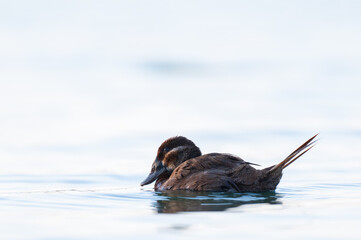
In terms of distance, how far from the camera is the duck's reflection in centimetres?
759

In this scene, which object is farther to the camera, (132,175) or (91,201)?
(132,175)

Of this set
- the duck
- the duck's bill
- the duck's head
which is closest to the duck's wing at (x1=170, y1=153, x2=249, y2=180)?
the duck

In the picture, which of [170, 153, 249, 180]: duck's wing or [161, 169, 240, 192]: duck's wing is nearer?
[161, 169, 240, 192]: duck's wing

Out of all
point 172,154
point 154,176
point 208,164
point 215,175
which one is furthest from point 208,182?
point 154,176

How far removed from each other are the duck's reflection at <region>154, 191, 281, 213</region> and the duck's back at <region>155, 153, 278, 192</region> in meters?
0.14

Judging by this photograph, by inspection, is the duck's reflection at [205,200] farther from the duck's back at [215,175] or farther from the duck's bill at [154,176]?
the duck's bill at [154,176]

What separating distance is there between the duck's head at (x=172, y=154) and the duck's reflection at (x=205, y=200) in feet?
3.85

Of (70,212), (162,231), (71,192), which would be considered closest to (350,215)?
(162,231)

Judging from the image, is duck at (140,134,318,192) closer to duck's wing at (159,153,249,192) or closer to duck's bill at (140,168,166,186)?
duck's wing at (159,153,249,192)

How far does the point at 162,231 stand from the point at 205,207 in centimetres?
119

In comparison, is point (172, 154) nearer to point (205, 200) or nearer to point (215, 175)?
point (215, 175)

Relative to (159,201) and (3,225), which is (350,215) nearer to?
(159,201)

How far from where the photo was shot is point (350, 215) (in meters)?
7.25

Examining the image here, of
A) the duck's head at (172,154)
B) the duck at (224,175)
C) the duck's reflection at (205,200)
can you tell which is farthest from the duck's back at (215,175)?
the duck's head at (172,154)
